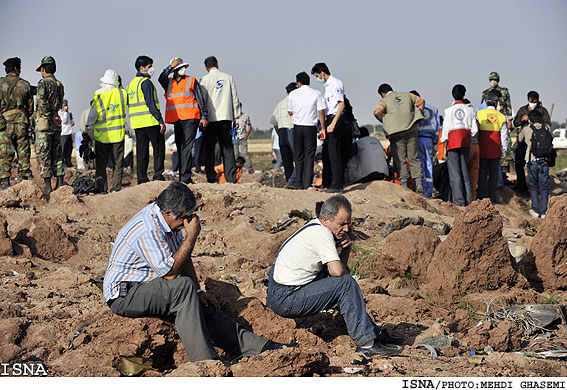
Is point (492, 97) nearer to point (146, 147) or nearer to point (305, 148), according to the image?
point (305, 148)

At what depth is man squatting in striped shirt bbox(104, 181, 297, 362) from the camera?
4871mm

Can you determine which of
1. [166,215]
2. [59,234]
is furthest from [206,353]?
[59,234]

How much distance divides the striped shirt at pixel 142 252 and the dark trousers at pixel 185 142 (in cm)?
606

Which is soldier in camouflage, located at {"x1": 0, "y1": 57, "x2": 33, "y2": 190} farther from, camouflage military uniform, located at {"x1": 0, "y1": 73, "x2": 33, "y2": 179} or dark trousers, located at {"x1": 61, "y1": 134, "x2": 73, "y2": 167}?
dark trousers, located at {"x1": 61, "y1": 134, "x2": 73, "y2": 167}

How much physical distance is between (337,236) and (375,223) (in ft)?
15.9

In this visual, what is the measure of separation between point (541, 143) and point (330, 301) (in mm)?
8350

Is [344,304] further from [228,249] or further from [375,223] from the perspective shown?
[375,223]

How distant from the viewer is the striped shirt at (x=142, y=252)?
4969mm

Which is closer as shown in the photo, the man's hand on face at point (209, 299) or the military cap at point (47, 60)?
the man's hand on face at point (209, 299)

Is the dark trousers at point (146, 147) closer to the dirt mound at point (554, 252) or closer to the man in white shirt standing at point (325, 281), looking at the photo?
the man in white shirt standing at point (325, 281)

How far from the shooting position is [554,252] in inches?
298

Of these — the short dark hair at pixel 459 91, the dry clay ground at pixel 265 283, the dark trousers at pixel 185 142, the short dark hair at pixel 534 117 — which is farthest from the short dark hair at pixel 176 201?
the short dark hair at pixel 534 117

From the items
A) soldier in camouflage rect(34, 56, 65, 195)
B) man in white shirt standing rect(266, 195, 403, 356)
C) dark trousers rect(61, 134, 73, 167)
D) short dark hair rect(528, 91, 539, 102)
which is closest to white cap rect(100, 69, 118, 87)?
soldier in camouflage rect(34, 56, 65, 195)

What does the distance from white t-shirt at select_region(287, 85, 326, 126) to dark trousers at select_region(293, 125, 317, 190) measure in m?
0.12
